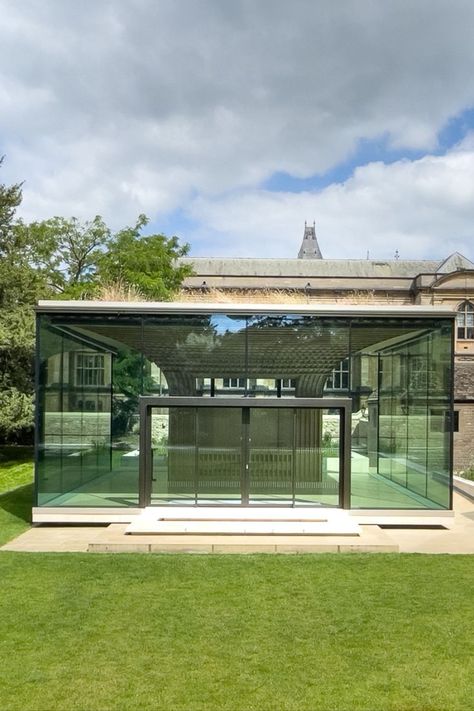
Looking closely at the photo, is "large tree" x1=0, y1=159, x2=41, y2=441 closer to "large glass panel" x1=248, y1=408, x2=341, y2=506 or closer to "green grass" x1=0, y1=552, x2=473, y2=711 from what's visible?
"large glass panel" x1=248, y1=408, x2=341, y2=506

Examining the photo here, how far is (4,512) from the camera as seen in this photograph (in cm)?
1355

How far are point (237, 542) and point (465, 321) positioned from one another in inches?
1545

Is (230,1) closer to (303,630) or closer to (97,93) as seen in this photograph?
(97,93)

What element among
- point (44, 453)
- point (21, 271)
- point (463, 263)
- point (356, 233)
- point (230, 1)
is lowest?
point (44, 453)

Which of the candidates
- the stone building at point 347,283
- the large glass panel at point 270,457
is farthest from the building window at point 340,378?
the stone building at point 347,283

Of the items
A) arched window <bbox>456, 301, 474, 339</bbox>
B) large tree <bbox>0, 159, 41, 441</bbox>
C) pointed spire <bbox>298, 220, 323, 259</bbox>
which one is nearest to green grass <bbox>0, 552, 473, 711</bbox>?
large tree <bbox>0, 159, 41, 441</bbox>

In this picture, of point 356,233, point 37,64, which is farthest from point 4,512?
point 356,233

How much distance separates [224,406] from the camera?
12.8 meters

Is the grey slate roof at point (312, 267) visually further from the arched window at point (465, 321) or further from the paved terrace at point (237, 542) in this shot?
the paved terrace at point (237, 542)

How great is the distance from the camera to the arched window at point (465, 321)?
4506 centimetres

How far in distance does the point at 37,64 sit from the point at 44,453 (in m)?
7.46

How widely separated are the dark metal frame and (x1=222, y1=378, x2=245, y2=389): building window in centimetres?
27

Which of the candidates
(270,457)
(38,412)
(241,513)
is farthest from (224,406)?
(38,412)

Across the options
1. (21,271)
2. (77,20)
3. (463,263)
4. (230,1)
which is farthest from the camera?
(463,263)
